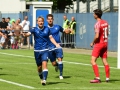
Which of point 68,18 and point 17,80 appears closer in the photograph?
point 17,80

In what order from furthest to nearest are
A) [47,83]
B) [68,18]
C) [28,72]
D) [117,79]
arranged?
[68,18]
[28,72]
[117,79]
[47,83]

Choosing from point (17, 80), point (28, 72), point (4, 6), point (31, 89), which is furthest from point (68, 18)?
point (4, 6)

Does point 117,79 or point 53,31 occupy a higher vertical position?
point 53,31

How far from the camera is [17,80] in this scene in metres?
17.0

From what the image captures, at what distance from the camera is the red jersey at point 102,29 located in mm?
16484

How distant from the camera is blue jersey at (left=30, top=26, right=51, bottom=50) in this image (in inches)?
624

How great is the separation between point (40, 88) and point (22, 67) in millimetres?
7059

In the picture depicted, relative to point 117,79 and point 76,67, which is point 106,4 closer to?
point 76,67

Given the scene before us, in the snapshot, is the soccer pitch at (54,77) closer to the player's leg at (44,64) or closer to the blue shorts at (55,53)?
the player's leg at (44,64)

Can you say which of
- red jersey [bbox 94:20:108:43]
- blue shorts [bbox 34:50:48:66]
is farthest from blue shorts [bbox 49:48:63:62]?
blue shorts [bbox 34:50:48:66]

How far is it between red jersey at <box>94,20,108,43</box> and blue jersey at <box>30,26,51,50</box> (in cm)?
144

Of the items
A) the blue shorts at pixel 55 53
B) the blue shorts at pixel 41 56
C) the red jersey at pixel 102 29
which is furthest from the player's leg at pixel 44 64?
the blue shorts at pixel 55 53

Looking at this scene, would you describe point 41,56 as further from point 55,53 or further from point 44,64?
point 55,53

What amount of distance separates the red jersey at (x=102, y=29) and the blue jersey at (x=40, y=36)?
1439 millimetres
